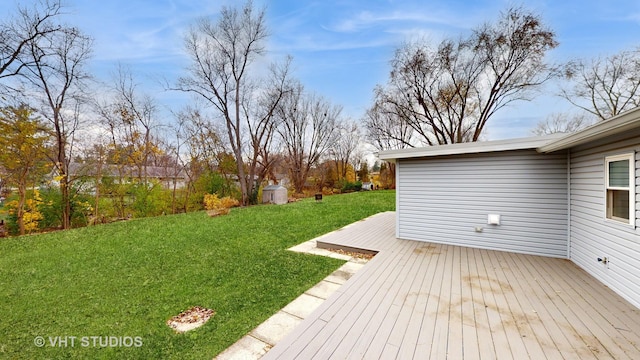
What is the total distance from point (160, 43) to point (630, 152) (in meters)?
11.0

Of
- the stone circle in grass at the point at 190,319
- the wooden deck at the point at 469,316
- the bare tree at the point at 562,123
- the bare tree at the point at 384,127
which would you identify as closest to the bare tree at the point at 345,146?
the bare tree at the point at 384,127

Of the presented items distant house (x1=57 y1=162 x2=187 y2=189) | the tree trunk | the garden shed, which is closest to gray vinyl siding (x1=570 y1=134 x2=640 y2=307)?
the garden shed

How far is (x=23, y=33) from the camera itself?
244 inches

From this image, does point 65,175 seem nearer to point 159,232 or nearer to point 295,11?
point 159,232

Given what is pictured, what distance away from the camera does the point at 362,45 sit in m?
10.2

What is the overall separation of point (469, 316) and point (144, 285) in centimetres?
384

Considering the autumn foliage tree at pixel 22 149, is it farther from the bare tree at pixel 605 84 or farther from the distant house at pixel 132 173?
the bare tree at pixel 605 84

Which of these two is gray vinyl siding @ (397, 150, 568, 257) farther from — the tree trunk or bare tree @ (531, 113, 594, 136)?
bare tree @ (531, 113, 594, 136)

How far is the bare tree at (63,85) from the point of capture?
6793mm

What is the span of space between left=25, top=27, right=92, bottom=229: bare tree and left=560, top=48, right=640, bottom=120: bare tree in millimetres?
19298

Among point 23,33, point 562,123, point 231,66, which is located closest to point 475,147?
point 23,33

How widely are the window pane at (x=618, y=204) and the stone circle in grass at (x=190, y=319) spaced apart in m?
4.44

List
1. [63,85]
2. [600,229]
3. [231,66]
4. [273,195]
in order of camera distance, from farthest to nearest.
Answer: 1. [273,195]
2. [231,66]
3. [63,85]
4. [600,229]

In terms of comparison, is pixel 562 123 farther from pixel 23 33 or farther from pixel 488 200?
pixel 23 33
